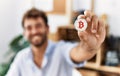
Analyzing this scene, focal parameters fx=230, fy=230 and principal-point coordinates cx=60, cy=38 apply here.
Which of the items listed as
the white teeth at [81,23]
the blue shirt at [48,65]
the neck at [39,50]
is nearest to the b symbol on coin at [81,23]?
the white teeth at [81,23]

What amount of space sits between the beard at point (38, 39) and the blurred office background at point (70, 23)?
1.39 ft

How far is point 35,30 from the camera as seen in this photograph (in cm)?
132

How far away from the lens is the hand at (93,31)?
0.63 meters

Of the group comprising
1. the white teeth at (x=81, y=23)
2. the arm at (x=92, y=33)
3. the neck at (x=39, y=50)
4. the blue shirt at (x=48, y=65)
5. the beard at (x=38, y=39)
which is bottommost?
the blue shirt at (x=48, y=65)

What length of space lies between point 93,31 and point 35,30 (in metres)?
0.70

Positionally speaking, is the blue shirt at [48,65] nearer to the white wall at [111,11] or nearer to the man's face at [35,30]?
the man's face at [35,30]

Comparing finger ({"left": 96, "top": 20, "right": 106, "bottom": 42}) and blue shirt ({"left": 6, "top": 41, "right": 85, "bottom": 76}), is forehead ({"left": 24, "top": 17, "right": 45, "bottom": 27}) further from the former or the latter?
finger ({"left": 96, "top": 20, "right": 106, "bottom": 42})

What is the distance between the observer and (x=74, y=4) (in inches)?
73.7

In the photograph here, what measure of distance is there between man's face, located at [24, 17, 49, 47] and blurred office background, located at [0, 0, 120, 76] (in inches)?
16.9

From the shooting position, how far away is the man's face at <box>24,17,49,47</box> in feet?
4.28

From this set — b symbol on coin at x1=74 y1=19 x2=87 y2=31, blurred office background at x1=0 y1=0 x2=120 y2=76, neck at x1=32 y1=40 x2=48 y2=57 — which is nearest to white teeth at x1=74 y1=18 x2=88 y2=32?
b symbol on coin at x1=74 y1=19 x2=87 y2=31

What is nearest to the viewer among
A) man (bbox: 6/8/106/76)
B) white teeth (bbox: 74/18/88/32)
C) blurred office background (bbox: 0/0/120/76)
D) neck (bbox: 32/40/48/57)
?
white teeth (bbox: 74/18/88/32)

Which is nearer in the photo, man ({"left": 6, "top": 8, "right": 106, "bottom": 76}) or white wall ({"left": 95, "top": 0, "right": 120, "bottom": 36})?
man ({"left": 6, "top": 8, "right": 106, "bottom": 76})

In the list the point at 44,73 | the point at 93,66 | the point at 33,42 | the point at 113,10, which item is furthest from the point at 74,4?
the point at 44,73
